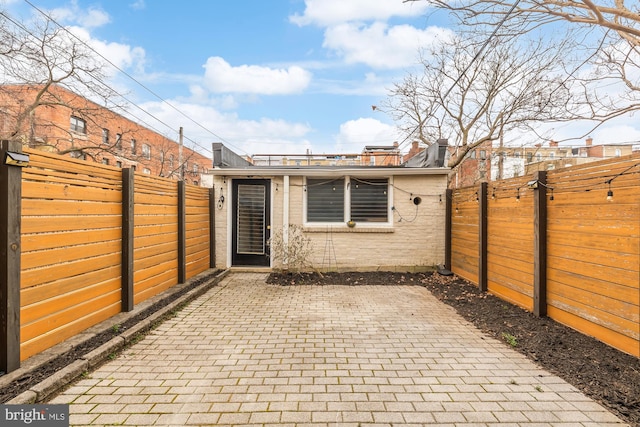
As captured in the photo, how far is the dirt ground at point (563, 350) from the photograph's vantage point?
2.34 metres

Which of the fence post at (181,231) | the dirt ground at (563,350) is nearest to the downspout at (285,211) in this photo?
the fence post at (181,231)

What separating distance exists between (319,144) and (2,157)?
16638mm

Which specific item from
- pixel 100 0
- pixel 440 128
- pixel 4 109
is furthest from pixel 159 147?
pixel 440 128

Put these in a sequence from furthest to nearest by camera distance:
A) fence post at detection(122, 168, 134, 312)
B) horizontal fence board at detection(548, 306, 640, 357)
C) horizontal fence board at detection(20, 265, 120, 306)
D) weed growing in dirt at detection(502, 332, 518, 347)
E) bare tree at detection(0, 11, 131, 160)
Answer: bare tree at detection(0, 11, 131, 160) < fence post at detection(122, 168, 134, 312) < weed growing in dirt at detection(502, 332, 518, 347) < horizontal fence board at detection(548, 306, 640, 357) < horizontal fence board at detection(20, 265, 120, 306)

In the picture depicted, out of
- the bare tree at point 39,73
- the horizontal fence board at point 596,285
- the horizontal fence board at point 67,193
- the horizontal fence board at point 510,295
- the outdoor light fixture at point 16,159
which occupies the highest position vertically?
the bare tree at point 39,73

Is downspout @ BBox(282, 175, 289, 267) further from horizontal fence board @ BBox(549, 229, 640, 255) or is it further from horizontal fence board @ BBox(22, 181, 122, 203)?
horizontal fence board @ BBox(549, 229, 640, 255)

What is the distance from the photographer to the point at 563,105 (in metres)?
5.50

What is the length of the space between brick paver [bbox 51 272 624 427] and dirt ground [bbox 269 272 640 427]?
0.16m

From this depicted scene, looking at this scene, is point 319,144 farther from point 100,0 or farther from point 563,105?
point 563,105

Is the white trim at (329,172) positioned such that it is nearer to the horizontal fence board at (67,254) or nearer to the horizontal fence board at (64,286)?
the horizontal fence board at (67,254)

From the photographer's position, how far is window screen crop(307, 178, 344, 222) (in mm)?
7438

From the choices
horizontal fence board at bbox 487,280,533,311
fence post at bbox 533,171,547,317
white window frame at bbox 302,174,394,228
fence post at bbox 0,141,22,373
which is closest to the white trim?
white window frame at bbox 302,174,394,228

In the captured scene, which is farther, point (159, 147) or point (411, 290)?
point (159, 147)

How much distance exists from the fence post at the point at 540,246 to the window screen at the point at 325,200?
13.7 feet
